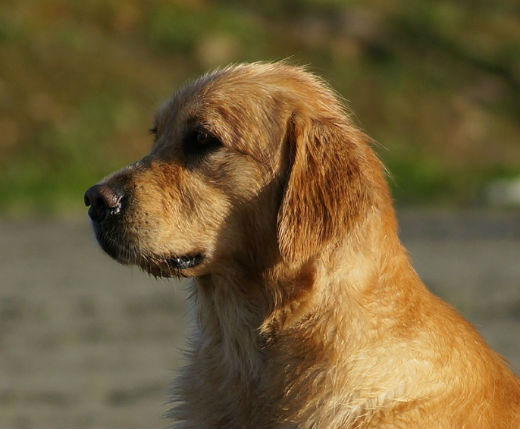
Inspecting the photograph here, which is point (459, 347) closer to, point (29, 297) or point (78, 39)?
point (29, 297)

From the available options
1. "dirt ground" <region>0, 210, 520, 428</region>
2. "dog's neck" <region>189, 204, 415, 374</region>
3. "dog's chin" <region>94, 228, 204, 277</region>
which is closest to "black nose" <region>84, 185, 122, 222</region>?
"dog's chin" <region>94, 228, 204, 277</region>

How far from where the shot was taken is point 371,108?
26609 mm

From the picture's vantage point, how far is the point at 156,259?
4941mm

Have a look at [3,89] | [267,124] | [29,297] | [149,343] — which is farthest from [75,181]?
[267,124]

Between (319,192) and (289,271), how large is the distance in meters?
0.37

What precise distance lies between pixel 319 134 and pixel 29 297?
27.7 feet

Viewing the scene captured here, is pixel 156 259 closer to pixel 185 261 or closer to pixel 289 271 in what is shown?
pixel 185 261

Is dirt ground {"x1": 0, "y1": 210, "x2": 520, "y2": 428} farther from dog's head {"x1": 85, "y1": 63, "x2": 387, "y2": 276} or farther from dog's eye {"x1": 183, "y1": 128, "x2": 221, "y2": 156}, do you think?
dog's eye {"x1": 183, "y1": 128, "x2": 221, "y2": 156}

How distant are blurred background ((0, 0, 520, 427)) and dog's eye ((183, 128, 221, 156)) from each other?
134cm

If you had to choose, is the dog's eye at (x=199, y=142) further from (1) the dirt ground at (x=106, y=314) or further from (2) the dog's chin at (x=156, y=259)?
(1) the dirt ground at (x=106, y=314)

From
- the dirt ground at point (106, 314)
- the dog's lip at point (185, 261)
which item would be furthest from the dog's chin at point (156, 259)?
the dirt ground at point (106, 314)

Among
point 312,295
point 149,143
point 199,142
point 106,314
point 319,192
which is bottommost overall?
point 149,143

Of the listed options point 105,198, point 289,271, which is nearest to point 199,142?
point 105,198

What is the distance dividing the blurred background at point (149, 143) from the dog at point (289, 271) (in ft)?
4.12
